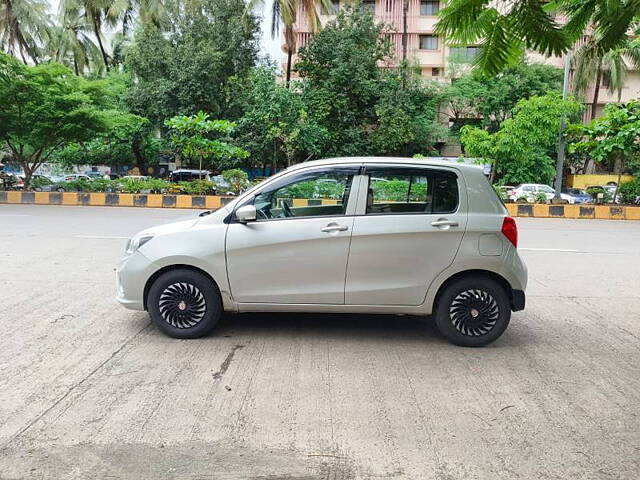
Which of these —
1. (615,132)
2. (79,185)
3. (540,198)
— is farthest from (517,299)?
(79,185)

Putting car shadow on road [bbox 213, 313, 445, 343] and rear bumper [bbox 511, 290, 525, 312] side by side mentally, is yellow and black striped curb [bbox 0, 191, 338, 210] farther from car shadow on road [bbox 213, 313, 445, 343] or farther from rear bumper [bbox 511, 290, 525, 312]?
rear bumper [bbox 511, 290, 525, 312]

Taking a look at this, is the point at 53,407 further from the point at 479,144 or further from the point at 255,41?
the point at 255,41

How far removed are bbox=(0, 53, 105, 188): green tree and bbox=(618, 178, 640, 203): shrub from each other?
68.6 feet

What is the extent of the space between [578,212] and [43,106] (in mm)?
19445

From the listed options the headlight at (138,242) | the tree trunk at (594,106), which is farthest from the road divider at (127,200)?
the tree trunk at (594,106)

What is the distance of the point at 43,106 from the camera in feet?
68.3

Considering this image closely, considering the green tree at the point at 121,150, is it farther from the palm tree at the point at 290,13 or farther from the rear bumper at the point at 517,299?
the rear bumper at the point at 517,299

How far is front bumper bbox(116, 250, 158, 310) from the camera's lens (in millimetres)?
5168

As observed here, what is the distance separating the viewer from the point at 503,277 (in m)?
5.05

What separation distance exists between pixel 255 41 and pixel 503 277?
3127 cm

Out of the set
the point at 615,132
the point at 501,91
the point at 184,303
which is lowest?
the point at 184,303

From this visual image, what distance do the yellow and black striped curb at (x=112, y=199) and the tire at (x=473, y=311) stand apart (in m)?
17.7

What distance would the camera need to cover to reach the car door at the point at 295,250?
5055mm

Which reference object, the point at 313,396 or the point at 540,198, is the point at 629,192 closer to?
the point at 540,198
